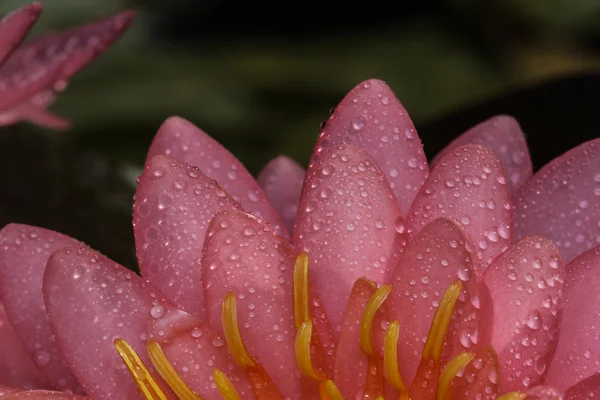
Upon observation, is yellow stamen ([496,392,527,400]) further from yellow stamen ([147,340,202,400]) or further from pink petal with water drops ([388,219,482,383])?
yellow stamen ([147,340,202,400])

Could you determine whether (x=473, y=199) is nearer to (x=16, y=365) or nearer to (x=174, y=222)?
(x=174, y=222)

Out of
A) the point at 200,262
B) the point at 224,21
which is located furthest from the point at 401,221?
the point at 224,21

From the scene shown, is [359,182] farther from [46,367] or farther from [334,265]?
[46,367]

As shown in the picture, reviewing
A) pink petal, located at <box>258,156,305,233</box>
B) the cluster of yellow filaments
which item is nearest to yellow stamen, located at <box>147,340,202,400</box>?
the cluster of yellow filaments

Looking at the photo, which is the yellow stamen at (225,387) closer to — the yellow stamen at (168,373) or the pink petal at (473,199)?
the yellow stamen at (168,373)

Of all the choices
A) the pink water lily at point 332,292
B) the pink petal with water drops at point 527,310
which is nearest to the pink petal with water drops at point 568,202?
the pink water lily at point 332,292

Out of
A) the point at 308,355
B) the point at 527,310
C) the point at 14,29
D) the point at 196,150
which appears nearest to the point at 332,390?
the point at 308,355
